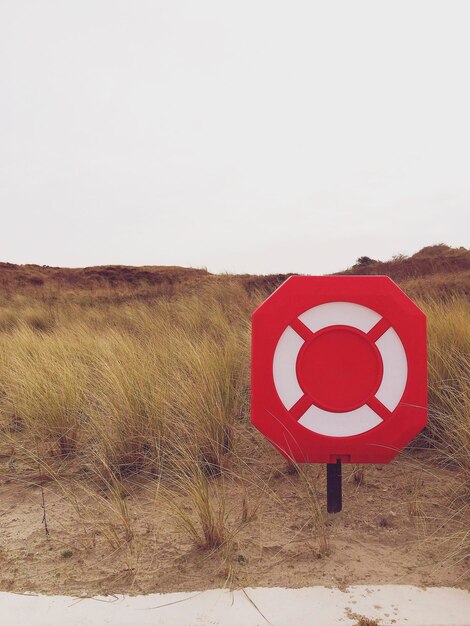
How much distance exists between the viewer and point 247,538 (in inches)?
69.9

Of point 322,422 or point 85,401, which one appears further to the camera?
point 85,401

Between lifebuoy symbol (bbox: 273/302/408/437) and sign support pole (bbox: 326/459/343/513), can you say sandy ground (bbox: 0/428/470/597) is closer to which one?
sign support pole (bbox: 326/459/343/513)

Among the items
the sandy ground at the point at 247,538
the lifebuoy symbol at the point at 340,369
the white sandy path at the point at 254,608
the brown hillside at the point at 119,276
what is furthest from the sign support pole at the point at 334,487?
the brown hillside at the point at 119,276

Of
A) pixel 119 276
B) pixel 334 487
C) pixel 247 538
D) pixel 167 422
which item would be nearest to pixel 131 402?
pixel 167 422

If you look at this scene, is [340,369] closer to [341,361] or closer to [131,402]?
[341,361]

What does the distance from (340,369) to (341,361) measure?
0.09 ft

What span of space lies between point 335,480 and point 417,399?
42 centimetres

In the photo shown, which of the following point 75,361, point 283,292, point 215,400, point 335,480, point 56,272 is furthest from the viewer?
point 56,272

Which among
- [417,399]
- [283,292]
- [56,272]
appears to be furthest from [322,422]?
[56,272]

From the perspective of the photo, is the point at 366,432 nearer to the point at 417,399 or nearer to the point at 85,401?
the point at 417,399

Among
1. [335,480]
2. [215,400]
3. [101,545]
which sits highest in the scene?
[215,400]

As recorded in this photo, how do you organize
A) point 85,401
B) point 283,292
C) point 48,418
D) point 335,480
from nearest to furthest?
1. point 283,292
2. point 335,480
3. point 48,418
4. point 85,401

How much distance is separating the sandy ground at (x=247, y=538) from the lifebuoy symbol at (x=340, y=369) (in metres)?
0.39

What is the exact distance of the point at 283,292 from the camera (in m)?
1.75
